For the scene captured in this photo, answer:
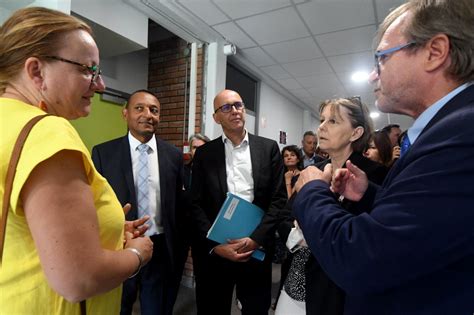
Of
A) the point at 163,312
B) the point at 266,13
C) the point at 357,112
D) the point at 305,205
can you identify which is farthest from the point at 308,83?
the point at 305,205

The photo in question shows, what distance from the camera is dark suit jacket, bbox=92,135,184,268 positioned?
1.84 m

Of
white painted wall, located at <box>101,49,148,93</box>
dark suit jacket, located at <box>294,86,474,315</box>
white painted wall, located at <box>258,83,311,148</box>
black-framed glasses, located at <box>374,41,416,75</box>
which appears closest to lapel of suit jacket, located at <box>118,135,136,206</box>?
dark suit jacket, located at <box>294,86,474,315</box>

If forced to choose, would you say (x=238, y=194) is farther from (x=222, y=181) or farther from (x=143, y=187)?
(x=143, y=187)

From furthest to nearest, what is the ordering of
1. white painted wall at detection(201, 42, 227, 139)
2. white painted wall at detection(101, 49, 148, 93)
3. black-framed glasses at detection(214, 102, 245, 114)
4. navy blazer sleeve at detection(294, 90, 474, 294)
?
white painted wall at detection(201, 42, 227, 139)
white painted wall at detection(101, 49, 148, 93)
black-framed glasses at detection(214, 102, 245, 114)
navy blazer sleeve at detection(294, 90, 474, 294)

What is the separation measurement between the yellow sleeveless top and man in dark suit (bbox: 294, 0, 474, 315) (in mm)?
627

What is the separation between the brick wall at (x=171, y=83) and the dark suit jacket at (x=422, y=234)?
3379mm

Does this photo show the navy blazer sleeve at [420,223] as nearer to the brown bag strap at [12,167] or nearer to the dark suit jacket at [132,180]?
the brown bag strap at [12,167]

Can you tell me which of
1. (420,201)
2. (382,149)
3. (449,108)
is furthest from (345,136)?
(382,149)

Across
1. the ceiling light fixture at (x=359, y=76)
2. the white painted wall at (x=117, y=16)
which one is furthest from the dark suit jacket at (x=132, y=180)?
the ceiling light fixture at (x=359, y=76)

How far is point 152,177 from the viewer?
197 cm

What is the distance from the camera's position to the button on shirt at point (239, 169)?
197 cm

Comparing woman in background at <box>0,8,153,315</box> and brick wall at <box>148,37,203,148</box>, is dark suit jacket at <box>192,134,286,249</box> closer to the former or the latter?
woman in background at <box>0,8,153,315</box>

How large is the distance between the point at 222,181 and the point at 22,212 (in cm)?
139

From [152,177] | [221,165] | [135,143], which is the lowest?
[152,177]
